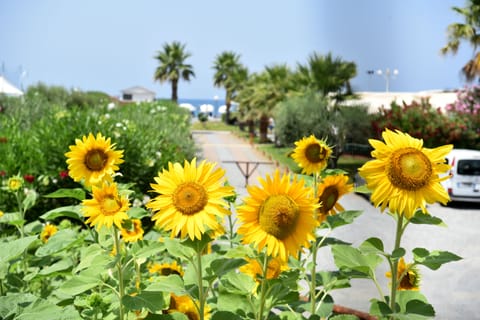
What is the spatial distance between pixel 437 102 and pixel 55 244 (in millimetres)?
21971

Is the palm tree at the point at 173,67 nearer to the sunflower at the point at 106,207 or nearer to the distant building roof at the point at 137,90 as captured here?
the distant building roof at the point at 137,90

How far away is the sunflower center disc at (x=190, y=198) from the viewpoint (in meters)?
1.29

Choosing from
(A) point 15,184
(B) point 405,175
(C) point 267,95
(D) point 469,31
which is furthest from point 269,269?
(C) point 267,95

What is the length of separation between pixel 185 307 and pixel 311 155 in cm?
62

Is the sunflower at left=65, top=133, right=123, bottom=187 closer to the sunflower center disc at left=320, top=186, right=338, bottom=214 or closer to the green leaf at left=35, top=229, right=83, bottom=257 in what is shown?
the green leaf at left=35, top=229, right=83, bottom=257

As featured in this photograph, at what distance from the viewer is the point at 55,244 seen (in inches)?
78.7

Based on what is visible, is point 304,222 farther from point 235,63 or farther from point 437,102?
point 235,63

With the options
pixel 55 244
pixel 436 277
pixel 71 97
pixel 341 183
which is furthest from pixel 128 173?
pixel 71 97

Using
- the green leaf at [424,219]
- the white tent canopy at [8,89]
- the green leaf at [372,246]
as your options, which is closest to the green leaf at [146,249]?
the green leaf at [372,246]

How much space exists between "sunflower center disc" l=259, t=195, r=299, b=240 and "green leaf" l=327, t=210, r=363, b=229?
489 millimetres

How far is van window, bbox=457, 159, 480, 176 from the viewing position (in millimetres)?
10898

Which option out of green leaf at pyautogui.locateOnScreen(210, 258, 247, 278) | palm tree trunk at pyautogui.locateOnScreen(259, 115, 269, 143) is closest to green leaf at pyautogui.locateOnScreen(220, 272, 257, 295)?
green leaf at pyautogui.locateOnScreen(210, 258, 247, 278)

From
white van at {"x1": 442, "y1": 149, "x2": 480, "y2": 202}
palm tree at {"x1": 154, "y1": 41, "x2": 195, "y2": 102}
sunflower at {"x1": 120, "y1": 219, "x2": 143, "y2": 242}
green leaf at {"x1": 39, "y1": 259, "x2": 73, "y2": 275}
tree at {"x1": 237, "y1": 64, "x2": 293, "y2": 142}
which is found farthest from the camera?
palm tree at {"x1": 154, "y1": 41, "x2": 195, "y2": 102}

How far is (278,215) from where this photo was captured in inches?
48.6
